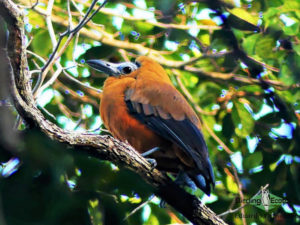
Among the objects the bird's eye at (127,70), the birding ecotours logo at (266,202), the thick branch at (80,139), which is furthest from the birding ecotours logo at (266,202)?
the bird's eye at (127,70)

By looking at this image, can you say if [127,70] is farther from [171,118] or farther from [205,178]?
[205,178]

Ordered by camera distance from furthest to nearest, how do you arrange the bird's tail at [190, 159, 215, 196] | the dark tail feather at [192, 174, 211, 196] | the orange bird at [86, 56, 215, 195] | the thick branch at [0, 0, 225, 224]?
the dark tail feather at [192, 174, 211, 196], the orange bird at [86, 56, 215, 195], the bird's tail at [190, 159, 215, 196], the thick branch at [0, 0, 225, 224]

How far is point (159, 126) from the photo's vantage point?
350 cm

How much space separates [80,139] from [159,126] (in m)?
0.99

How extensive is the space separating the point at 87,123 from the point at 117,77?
86cm

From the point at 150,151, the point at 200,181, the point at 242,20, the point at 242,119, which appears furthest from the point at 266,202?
the point at 242,20

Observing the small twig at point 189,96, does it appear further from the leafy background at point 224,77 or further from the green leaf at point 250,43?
the green leaf at point 250,43

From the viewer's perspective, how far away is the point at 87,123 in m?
4.96

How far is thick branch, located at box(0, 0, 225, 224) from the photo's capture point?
7.91 ft

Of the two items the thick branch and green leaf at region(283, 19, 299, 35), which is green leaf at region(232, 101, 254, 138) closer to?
green leaf at region(283, 19, 299, 35)

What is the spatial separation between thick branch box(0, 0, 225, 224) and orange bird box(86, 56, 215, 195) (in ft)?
0.84

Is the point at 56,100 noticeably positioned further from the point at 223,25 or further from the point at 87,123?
the point at 223,25

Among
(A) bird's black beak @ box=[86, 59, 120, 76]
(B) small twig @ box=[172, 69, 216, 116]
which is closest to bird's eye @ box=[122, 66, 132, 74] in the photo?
(A) bird's black beak @ box=[86, 59, 120, 76]

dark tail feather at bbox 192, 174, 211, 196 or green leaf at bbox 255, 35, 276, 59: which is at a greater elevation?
green leaf at bbox 255, 35, 276, 59
